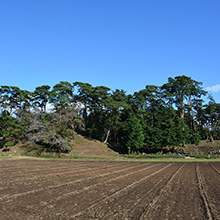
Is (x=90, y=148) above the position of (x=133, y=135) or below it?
below

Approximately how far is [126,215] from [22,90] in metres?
51.4

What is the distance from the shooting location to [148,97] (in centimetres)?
6203

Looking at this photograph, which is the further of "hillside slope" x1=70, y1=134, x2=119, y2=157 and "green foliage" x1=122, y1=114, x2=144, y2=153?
"green foliage" x1=122, y1=114, x2=144, y2=153

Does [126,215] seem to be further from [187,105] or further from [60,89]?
[187,105]

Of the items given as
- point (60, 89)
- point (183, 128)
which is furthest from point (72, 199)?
point (183, 128)

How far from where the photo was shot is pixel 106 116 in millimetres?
60344

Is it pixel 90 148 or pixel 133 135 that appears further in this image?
pixel 133 135

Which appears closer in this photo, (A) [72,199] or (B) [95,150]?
(A) [72,199]

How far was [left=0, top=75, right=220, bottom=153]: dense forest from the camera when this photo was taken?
154ft

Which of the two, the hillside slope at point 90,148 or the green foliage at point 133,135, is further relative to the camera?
the green foliage at point 133,135

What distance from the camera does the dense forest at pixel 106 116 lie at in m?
46.9

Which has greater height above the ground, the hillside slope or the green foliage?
the green foliage

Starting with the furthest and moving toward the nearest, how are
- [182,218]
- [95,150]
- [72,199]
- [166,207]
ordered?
1. [95,150]
2. [72,199]
3. [166,207]
4. [182,218]

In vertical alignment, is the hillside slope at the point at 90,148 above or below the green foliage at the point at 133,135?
below
